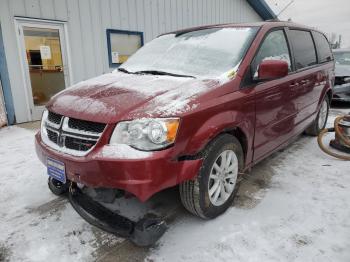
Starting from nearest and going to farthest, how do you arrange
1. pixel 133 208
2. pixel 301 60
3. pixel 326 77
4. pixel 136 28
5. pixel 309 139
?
pixel 133 208, pixel 301 60, pixel 326 77, pixel 309 139, pixel 136 28

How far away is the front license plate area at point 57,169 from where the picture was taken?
91.4 inches

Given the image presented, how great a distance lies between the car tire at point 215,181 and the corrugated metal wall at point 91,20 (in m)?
5.43

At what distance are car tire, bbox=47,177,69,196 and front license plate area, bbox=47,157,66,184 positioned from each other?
49 cm

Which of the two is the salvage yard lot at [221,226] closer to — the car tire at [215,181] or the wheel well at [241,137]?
the car tire at [215,181]

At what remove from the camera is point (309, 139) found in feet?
16.7

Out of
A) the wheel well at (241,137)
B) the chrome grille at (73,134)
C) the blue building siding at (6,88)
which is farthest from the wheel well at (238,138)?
the blue building siding at (6,88)

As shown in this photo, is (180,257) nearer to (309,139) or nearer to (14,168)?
(14,168)

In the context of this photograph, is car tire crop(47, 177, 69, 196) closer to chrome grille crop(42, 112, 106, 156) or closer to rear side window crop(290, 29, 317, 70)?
chrome grille crop(42, 112, 106, 156)

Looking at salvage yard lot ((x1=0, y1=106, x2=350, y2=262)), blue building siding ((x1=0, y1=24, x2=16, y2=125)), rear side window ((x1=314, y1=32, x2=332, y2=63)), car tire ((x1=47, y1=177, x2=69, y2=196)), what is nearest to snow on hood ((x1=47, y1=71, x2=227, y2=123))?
car tire ((x1=47, y1=177, x2=69, y2=196))

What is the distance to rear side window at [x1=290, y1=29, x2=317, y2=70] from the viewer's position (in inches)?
149

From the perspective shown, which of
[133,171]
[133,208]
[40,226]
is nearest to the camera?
[133,171]

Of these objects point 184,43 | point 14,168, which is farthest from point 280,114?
point 14,168

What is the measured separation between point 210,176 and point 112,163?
2.85ft

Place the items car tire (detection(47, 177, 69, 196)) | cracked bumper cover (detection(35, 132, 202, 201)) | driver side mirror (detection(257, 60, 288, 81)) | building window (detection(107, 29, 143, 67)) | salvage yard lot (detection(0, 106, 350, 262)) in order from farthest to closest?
building window (detection(107, 29, 143, 67)) < car tire (detection(47, 177, 69, 196)) < driver side mirror (detection(257, 60, 288, 81)) < salvage yard lot (detection(0, 106, 350, 262)) < cracked bumper cover (detection(35, 132, 202, 201))
